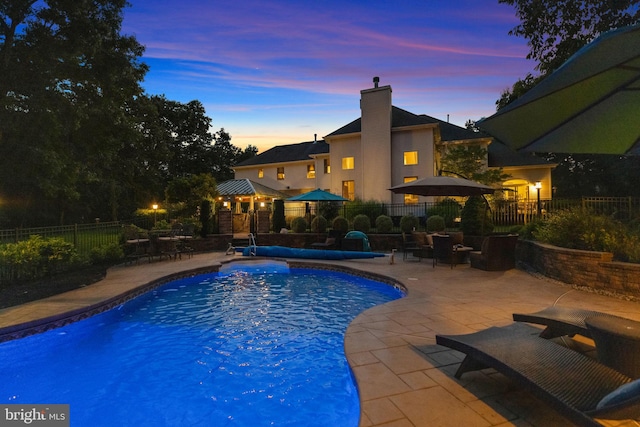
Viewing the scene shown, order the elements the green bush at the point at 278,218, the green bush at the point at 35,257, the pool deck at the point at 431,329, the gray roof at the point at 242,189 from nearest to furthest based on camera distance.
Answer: the pool deck at the point at 431,329 → the green bush at the point at 35,257 → the green bush at the point at 278,218 → the gray roof at the point at 242,189

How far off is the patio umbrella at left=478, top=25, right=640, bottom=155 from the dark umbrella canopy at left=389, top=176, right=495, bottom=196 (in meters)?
7.55

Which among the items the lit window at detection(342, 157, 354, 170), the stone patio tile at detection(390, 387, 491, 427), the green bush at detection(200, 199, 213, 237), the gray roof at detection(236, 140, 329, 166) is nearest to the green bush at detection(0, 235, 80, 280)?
the green bush at detection(200, 199, 213, 237)

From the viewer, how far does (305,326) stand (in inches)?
257

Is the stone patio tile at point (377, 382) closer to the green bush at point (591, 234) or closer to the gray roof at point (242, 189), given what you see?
the green bush at point (591, 234)

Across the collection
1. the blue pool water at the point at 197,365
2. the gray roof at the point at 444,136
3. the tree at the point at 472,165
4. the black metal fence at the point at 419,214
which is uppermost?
the gray roof at the point at 444,136

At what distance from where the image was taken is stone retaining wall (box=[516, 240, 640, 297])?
6.68m

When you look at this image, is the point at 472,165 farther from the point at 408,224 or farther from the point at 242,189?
the point at 242,189

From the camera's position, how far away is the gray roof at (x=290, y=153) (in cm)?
3133

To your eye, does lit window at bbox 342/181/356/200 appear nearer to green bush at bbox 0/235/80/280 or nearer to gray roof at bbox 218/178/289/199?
gray roof at bbox 218/178/289/199

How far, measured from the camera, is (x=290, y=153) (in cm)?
3331

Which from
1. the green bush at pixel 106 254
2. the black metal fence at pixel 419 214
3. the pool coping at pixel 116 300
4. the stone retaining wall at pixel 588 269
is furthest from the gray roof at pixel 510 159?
the green bush at pixel 106 254

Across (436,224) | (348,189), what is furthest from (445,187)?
(348,189)

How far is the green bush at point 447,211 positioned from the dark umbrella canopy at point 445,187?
6.44 metres

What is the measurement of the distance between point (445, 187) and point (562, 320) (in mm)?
7617
